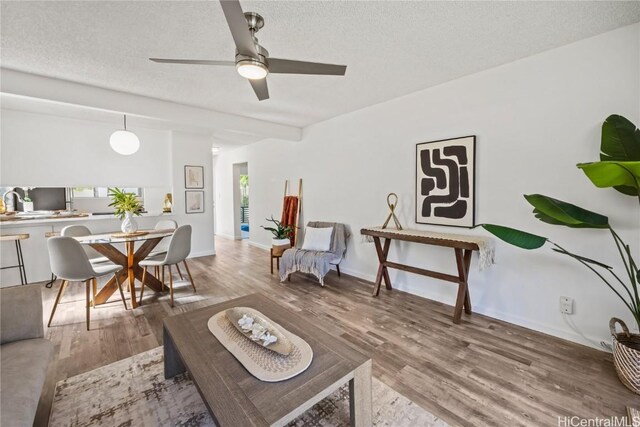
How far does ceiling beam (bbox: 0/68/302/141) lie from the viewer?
8.87ft

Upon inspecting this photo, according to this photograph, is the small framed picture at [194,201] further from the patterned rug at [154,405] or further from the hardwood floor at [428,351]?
the patterned rug at [154,405]

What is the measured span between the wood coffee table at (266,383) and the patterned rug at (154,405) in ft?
1.04

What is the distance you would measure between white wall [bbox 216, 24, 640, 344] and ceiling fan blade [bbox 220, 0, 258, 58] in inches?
93.7

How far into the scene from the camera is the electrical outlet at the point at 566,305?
2.36 m

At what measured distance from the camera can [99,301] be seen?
3.27m

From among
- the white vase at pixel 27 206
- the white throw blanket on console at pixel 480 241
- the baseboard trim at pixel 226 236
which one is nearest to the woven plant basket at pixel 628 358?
the white throw blanket on console at pixel 480 241

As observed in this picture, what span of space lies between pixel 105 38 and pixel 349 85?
2.26 metres

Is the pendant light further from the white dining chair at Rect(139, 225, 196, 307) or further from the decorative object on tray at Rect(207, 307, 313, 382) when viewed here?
the decorative object on tray at Rect(207, 307, 313, 382)

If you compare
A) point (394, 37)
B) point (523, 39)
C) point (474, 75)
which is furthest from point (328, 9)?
point (474, 75)

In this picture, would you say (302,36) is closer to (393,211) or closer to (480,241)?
(393,211)

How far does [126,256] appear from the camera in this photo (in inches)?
134

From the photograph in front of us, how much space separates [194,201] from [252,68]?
4447 millimetres

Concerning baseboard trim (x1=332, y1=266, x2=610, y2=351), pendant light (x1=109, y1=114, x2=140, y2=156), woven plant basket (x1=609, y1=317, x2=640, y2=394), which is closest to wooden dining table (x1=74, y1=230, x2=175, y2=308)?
pendant light (x1=109, y1=114, x2=140, y2=156)

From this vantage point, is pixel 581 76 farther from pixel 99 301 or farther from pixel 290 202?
pixel 99 301
